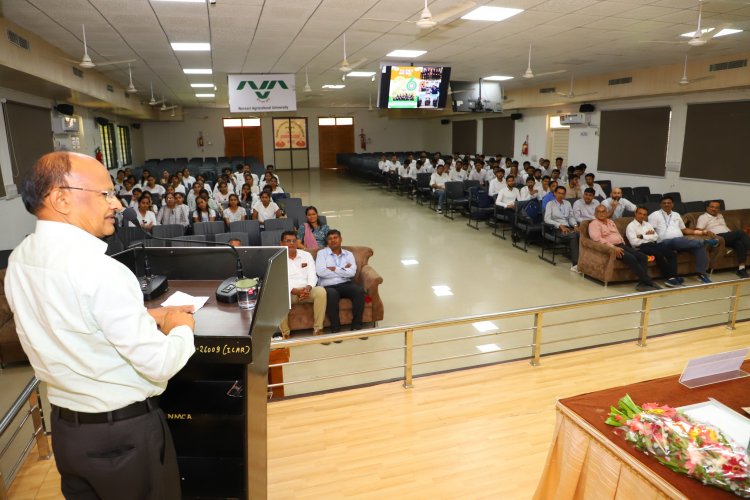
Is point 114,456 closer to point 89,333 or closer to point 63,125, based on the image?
point 89,333

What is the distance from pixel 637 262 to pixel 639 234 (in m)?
0.62

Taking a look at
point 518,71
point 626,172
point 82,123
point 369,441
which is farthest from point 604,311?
point 82,123

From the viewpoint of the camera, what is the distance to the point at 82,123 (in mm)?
11352

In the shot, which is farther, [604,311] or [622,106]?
[622,106]

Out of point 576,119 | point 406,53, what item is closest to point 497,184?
point 406,53

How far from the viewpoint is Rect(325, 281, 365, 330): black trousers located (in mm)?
4961

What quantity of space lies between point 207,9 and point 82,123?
784cm

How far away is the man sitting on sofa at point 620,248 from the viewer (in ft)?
21.0

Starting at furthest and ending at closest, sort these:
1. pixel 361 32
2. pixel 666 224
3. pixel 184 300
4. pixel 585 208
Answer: pixel 585 208 → pixel 666 224 → pixel 361 32 → pixel 184 300

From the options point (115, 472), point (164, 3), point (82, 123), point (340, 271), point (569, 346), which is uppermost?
point (164, 3)

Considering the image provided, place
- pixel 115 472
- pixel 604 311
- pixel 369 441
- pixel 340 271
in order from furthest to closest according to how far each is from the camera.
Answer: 1. pixel 604 311
2. pixel 340 271
3. pixel 369 441
4. pixel 115 472

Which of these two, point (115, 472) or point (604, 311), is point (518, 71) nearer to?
point (604, 311)

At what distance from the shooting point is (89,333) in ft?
3.77

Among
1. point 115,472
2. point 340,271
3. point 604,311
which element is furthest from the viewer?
point 604,311
